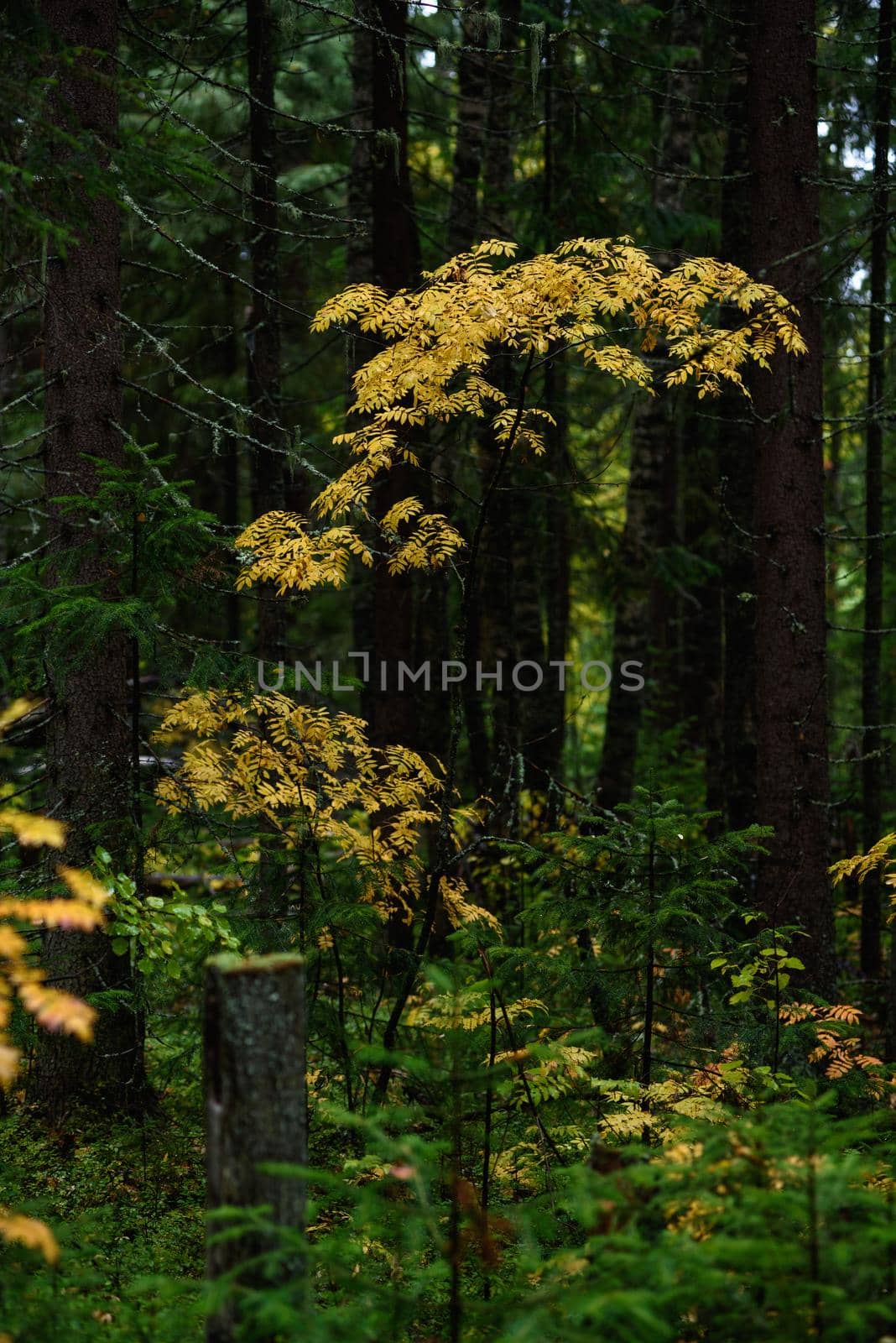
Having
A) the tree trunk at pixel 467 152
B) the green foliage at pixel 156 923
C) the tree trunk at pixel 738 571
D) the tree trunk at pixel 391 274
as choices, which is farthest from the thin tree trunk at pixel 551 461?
the green foliage at pixel 156 923

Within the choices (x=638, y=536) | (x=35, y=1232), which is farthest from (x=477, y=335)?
(x=638, y=536)

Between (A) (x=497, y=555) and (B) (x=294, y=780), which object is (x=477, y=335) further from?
(A) (x=497, y=555)

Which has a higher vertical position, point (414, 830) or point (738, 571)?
point (738, 571)

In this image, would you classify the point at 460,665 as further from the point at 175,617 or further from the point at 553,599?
the point at 175,617

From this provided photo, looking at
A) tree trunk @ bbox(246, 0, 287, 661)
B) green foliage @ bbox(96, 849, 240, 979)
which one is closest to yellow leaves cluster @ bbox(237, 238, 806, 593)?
green foliage @ bbox(96, 849, 240, 979)

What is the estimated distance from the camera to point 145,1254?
5.11 m

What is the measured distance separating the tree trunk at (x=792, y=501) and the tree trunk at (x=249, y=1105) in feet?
20.0

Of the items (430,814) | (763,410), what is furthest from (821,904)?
(763,410)

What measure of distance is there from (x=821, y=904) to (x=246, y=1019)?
21.1 ft

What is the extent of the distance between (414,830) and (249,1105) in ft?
13.0

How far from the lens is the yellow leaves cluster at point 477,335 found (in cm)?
596

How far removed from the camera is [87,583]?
22.9 ft

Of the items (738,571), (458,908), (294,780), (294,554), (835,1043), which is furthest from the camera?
(738,571)

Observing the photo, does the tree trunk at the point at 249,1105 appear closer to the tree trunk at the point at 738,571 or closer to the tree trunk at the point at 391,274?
the tree trunk at the point at 391,274
